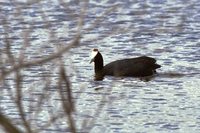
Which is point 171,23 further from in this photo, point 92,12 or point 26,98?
point 26,98

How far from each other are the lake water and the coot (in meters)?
0.16

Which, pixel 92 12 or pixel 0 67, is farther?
pixel 92 12

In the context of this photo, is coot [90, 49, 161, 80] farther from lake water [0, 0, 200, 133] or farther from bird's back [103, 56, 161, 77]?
lake water [0, 0, 200, 133]

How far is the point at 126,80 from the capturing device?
17.3 m

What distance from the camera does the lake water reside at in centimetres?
1311

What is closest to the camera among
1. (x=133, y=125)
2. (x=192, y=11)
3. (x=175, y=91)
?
(x=133, y=125)

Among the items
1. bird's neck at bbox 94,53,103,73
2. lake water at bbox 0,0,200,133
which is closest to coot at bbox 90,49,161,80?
bird's neck at bbox 94,53,103,73

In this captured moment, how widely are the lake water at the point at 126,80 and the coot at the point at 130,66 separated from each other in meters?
Answer: 0.16

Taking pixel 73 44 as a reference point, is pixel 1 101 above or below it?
below

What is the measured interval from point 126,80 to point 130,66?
1.98ft

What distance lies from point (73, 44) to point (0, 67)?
1.90ft

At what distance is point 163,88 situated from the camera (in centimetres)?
1605

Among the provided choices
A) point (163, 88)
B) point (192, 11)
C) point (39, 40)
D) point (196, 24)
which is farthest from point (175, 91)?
point (192, 11)

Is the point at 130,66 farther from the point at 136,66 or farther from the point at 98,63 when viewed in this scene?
the point at 98,63
